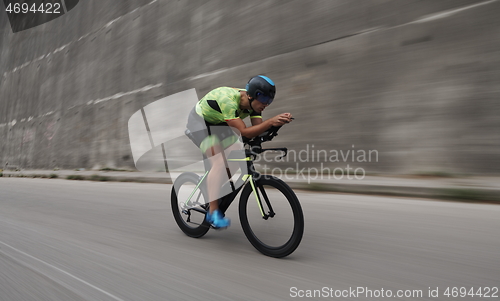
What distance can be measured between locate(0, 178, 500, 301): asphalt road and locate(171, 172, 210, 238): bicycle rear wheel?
0.15 metres

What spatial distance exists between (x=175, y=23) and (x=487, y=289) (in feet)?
42.3

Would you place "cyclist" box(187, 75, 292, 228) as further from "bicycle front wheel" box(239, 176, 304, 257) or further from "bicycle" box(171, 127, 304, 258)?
"bicycle front wheel" box(239, 176, 304, 257)

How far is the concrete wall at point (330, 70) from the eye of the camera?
6406mm

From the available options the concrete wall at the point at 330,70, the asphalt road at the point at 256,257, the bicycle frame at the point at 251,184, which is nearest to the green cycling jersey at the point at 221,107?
the bicycle frame at the point at 251,184

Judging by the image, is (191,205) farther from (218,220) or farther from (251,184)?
(251,184)

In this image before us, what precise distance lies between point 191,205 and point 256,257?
3.51 ft

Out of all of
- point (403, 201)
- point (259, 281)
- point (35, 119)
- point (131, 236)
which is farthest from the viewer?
point (35, 119)

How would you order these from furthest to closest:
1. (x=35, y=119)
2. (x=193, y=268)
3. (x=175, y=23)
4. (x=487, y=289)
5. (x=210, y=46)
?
(x=35, y=119)
(x=175, y=23)
(x=210, y=46)
(x=193, y=268)
(x=487, y=289)

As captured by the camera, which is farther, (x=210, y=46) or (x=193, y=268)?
(x=210, y=46)

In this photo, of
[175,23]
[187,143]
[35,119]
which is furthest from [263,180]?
[35,119]

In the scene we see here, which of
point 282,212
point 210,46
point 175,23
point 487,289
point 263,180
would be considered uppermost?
point 175,23

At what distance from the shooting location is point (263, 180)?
328 centimetres

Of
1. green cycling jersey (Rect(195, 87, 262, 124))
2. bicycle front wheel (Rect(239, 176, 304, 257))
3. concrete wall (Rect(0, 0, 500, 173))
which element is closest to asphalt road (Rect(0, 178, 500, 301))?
bicycle front wheel (Rect(239, 176, 304, 257))

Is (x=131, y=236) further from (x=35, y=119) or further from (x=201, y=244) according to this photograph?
(x=35, y=119)
